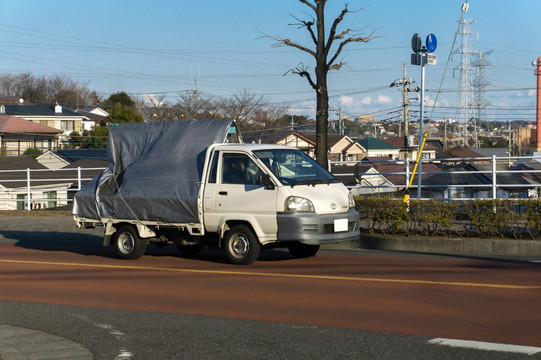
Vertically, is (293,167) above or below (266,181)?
above

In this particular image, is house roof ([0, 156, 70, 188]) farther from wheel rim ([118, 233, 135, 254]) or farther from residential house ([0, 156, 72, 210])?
wheel rim ([118, 233, 135, 254])

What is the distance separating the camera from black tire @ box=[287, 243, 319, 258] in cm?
1235

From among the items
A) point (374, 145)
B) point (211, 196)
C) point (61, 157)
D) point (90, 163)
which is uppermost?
point (374, 145)

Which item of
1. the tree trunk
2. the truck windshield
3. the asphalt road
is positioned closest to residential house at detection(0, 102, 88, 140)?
the tree trunk

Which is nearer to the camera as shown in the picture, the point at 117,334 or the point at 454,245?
the point at 117,334

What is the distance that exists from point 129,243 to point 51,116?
2414 inches

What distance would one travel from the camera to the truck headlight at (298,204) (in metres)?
11.0

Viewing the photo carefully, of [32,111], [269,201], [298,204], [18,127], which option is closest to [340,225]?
[298,204]

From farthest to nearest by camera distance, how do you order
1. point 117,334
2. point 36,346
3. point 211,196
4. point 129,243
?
point 129,243 < point 211,196 < point 117,334 < point 36,346

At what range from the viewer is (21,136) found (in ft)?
201

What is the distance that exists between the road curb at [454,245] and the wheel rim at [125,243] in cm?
422

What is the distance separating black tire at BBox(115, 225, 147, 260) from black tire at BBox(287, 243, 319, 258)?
2735mm

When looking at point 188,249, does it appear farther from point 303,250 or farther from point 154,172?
point 303,250

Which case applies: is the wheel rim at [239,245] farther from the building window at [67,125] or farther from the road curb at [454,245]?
the building window at [67,125]
